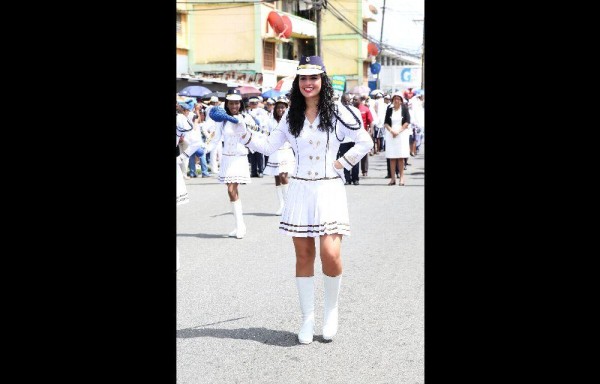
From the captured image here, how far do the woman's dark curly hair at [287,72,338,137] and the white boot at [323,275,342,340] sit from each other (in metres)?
1.10

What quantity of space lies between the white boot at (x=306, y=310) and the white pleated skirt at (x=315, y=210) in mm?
366

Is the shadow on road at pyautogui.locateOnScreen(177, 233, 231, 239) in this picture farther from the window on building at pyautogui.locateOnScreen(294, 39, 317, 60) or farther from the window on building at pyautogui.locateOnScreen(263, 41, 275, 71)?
the window on building at pyautogui.locateOnScreen(294, 39, 317, 60)

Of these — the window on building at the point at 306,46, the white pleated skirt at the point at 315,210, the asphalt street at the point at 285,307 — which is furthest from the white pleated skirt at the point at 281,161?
the window on building at the point at 306,46

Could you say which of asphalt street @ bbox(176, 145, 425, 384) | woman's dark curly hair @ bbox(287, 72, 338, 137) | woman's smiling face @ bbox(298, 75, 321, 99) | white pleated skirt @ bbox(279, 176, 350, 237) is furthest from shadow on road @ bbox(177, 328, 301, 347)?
woman's smiling face @ bbox(298, 75, 321, 99)

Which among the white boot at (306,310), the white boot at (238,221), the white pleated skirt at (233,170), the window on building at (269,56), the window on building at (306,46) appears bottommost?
the white boot at (306,310)

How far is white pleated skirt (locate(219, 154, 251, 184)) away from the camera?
1158 centimetres

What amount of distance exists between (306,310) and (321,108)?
1.45m

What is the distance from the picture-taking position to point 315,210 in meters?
6.06

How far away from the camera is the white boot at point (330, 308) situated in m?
6.04

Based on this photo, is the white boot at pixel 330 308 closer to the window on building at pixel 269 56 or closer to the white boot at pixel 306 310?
the white boot at pixel 306 310
